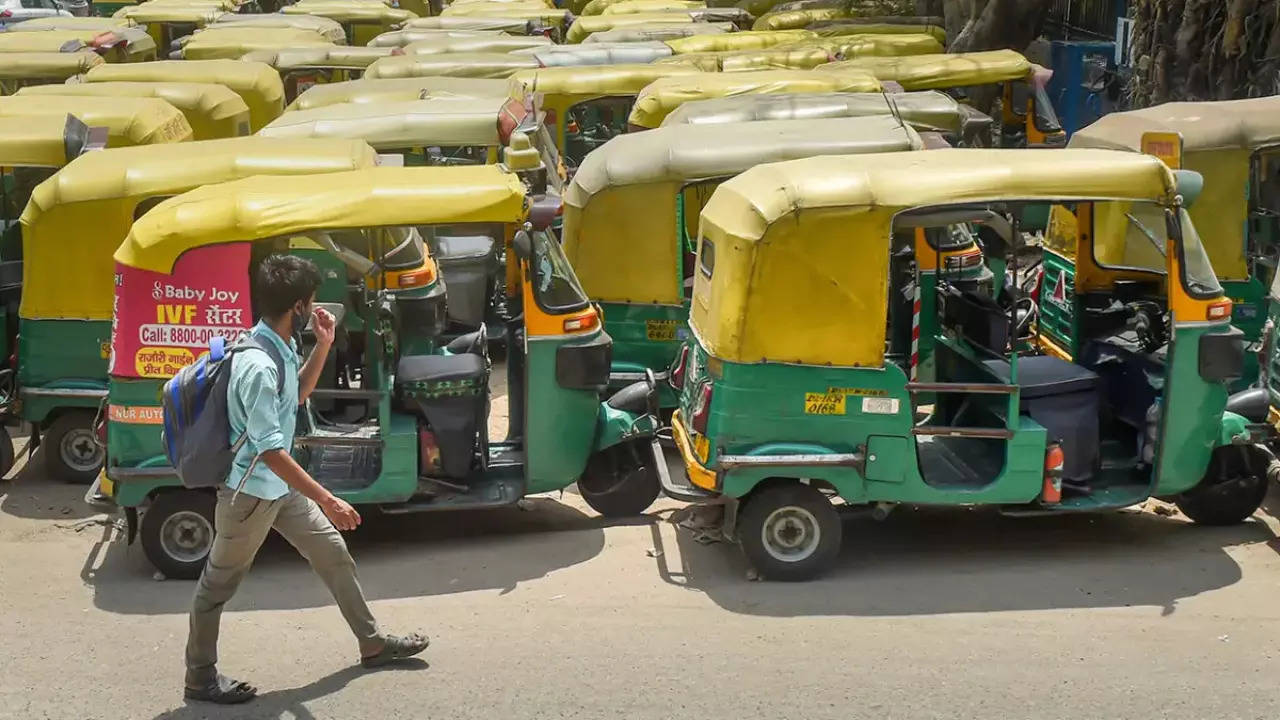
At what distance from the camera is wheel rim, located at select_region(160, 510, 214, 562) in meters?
8.20

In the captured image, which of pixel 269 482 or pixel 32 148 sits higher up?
pixel 32 148

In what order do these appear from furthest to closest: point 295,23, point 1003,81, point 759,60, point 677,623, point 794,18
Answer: point 794,18 → point 295,23 → point 759,60 → point 1003,81 → point 677,623

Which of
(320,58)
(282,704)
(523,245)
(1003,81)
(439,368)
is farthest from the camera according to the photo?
(320,58)

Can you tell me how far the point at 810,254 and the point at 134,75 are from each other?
9.46m

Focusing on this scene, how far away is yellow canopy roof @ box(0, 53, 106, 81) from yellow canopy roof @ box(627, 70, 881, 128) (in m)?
6.12

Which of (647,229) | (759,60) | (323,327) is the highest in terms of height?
(759,60)

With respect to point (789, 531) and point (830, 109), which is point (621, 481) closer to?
point (789, 531)

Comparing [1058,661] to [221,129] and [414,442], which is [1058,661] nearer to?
[414,442]

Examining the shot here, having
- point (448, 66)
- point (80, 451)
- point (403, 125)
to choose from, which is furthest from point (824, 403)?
point (448, 66)

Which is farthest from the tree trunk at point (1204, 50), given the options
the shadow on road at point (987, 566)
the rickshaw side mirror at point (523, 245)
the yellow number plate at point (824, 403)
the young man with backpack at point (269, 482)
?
the young man with backpack at point (269, 482)

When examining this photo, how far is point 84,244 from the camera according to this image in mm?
9500

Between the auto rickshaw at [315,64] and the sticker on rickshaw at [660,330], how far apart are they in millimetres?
8504

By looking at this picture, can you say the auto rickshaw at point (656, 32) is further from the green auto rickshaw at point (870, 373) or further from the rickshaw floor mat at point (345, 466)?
the green auto rickshaw at point (870, 373)

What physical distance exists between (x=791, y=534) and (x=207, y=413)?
3111 millimetres
